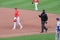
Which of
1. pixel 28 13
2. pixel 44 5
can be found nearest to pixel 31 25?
pixel 28 13

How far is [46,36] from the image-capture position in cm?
1797

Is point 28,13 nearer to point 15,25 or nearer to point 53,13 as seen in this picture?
point 53,13

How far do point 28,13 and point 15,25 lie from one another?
16.0ft

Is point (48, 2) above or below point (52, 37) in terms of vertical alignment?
above

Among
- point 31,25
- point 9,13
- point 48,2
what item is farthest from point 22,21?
point 48,2

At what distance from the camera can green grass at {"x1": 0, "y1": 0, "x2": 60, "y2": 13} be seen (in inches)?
1196

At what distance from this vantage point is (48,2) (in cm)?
3269

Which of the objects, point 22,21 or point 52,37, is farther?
point 22,21

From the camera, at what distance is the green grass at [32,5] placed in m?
30.4

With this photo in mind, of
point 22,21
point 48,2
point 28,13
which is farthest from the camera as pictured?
point 48,2

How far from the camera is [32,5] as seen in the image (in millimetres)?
32312

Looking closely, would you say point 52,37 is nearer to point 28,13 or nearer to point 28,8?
point 28,13

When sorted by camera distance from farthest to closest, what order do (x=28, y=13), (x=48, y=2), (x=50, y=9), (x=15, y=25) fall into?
1. (x=48, y=2)
2. (x=50, y=9)
3. (x=28, y=13)
4. (x=15, y=25)

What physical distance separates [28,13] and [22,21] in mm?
2621
